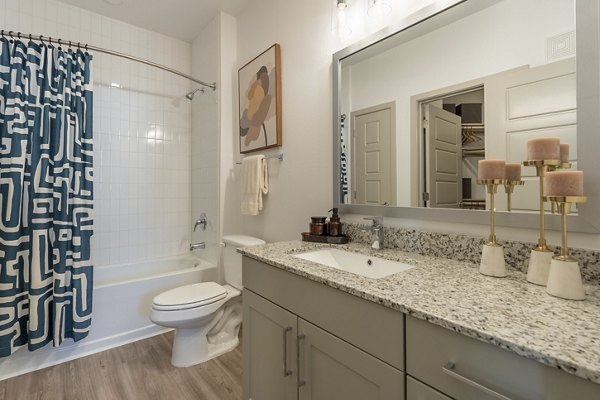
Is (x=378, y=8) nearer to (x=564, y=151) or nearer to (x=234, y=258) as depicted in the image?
(x=564, y=151)

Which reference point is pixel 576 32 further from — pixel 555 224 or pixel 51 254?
pixel 51 254

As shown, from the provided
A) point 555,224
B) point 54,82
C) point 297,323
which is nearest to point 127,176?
point 54,82

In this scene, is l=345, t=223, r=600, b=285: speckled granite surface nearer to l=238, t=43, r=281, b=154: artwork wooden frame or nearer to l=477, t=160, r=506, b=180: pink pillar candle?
l=477, t=160, r=506, b=180: pink pillar candle

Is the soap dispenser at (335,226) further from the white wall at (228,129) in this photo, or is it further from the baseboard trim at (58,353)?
the baseboard trim at (58,353)

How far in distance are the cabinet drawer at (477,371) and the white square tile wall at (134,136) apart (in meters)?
2.59

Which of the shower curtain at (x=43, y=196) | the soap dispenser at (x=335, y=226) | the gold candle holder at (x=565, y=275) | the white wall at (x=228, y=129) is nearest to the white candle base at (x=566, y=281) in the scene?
the gold candle holder at (x=565, y=275)

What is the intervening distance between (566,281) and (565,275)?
0.6 inches

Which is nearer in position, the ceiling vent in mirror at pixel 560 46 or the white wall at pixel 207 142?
the ceiling vent in mirror at pixel 560 46

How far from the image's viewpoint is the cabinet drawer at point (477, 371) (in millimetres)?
481

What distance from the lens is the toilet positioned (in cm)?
169

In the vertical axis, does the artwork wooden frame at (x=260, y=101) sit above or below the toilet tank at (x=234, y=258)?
above

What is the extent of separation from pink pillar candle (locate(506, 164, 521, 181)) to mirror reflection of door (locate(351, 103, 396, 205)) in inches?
18.0

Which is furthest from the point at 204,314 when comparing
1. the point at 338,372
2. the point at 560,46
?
the point at 560,46

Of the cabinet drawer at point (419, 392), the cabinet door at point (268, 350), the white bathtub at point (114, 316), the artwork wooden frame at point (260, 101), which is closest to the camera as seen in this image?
the cabinet drawer at point (419, 392)
